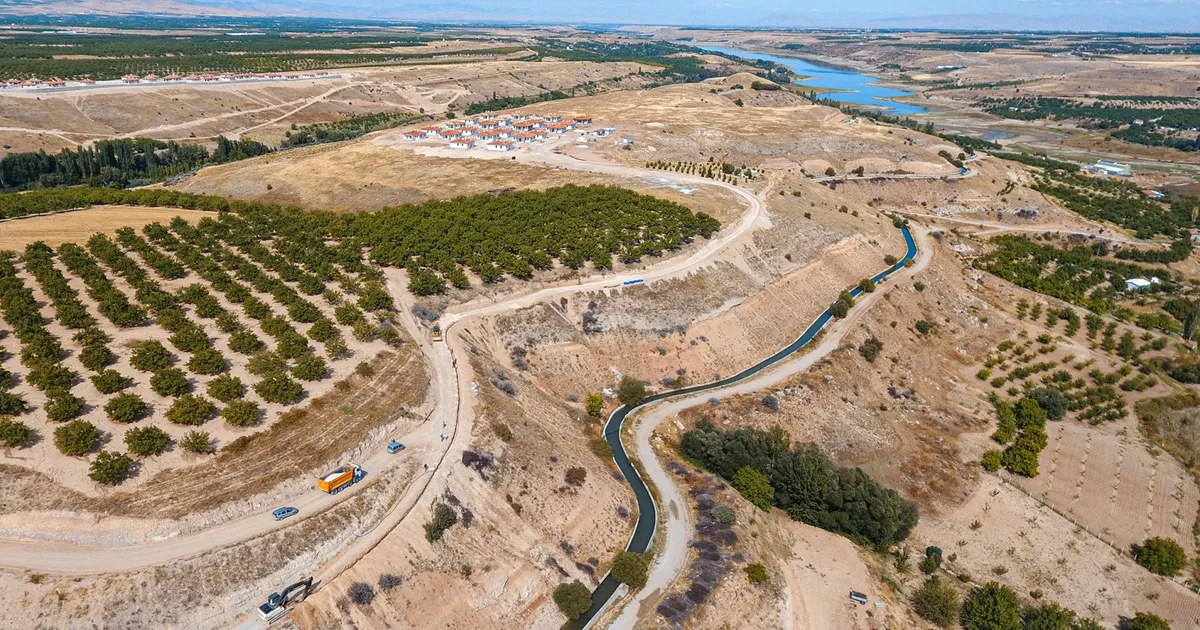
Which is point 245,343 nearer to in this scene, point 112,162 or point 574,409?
point 574,409

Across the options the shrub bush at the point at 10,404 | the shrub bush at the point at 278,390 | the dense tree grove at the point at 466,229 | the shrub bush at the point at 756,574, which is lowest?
the shrub bush at the point at 756,574

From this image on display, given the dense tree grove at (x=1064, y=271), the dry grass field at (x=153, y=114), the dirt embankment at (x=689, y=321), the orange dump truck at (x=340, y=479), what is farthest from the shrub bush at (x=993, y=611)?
the dry grass field at (x=153, y=114)

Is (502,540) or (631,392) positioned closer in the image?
(502,540)

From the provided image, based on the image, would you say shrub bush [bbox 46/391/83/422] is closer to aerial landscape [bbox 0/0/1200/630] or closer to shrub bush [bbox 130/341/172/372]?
aerial landscape [bbox 0/0/1200/630]

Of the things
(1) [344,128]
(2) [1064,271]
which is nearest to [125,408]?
(2) [1064,271]

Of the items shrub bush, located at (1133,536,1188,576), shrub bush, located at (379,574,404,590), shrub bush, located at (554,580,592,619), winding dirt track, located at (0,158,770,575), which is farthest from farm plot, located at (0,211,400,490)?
shrub bush, located at (1133,536,1188,576)

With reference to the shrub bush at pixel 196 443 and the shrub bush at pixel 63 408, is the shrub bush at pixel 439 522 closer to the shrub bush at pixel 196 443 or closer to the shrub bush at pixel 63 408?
the shrub bush at pixel 196 443

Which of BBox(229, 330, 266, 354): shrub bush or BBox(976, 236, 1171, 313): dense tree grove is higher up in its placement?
BBox(229, 330, 266, 354): shrub bush
